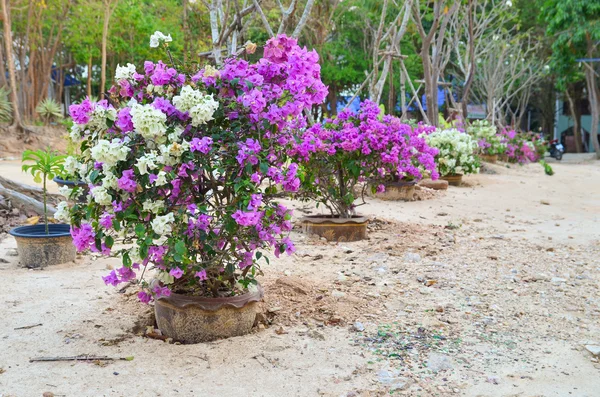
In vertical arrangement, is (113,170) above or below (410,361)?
above

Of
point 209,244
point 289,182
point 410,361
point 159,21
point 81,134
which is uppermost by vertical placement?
point 159,21

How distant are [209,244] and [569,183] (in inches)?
528

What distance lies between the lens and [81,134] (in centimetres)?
352

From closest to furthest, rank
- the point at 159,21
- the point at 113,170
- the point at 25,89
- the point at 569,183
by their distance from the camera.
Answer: the point at 113,170 → the point at 569,183 → the point at 25,89 → the point at 159,21

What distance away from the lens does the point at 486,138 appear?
18.6m

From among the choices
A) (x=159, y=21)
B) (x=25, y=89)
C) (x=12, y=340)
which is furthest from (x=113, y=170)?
(x=159, y=21)

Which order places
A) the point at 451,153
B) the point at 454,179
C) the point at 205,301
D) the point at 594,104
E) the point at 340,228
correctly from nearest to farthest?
the point at 205,301, the point at 340,228, the point at 451,153, the point at 454,179, the point at 594,104

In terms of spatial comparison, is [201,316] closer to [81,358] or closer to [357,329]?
[81,358]

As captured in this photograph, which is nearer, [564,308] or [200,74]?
[200,74]

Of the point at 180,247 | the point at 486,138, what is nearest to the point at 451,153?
the point at 486,138

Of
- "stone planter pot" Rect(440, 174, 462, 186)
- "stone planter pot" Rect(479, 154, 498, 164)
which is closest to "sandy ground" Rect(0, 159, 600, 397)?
"stone planter pot" Rect(440, 174, 462, 186)

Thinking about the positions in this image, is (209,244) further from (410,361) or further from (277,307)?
(410,361)

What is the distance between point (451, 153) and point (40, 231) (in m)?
9.11

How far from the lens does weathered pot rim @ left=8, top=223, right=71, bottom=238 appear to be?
18.2 ft
